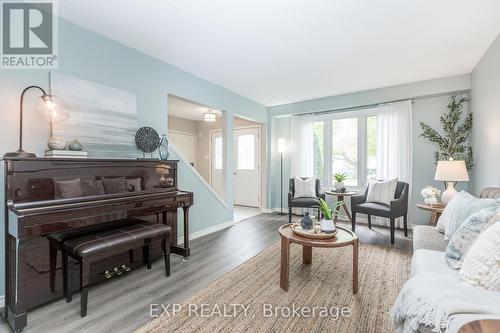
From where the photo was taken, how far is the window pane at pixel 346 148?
4.62 m

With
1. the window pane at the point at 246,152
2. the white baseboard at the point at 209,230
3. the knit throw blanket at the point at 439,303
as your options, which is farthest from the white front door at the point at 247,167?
the knit throw blanket at the point at 439,303

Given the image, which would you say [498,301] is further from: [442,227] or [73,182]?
[73,182]

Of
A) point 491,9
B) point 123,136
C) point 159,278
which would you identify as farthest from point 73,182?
point 491,9

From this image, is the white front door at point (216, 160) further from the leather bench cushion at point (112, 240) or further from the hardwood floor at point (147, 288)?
the leather bench cushion at point (112, 240)

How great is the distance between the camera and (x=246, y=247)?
3203mm

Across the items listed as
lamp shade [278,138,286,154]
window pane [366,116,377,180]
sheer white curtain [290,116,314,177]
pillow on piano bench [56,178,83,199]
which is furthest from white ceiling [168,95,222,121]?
window pane [366,116,377,180]

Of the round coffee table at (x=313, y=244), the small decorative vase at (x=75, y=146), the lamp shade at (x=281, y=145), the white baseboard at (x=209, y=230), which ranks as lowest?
the white baseboard at (x=209, y=230)

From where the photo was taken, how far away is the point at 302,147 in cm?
511

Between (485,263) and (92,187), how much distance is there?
2831mm

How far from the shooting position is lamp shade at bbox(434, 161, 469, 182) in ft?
9.62

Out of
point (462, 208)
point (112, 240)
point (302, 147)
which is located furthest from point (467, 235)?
point (302, 147)

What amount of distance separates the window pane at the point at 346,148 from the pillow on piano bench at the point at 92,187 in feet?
13.6

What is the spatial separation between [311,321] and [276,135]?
14.3 ft

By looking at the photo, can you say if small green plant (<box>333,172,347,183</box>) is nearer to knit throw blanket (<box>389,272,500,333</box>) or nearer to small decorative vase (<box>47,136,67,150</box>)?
knit throw blanket (<box>389,272,500,333</box>)
